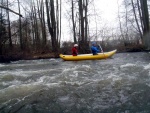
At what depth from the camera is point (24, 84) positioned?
757cm

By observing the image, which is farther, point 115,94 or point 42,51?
point 42,51

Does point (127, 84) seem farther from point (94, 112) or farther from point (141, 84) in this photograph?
point (94, 112)

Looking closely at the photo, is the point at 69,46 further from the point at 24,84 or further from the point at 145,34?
the point at 24,84

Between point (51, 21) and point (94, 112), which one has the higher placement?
point (51, 21)

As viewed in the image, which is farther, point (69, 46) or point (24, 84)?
point (69, 46)

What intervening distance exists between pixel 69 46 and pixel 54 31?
2.58 meters

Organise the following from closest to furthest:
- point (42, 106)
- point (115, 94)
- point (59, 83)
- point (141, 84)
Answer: point (42, 106) → point (115, 94) → point (141, 84) → point (59, 83)

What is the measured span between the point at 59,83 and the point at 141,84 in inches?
108

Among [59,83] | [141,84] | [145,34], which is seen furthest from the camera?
[145,34]

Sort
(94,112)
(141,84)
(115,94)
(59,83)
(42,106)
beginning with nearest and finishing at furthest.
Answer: (94,112)
(42,106)
(115,94)
(141,84)
(59,83)

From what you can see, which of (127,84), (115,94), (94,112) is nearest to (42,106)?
(94,112)

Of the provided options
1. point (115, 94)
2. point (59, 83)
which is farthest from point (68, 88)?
point (115, 94)

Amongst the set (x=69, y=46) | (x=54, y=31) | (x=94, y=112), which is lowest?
(x=94, y=112)

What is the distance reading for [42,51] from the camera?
23.7m
